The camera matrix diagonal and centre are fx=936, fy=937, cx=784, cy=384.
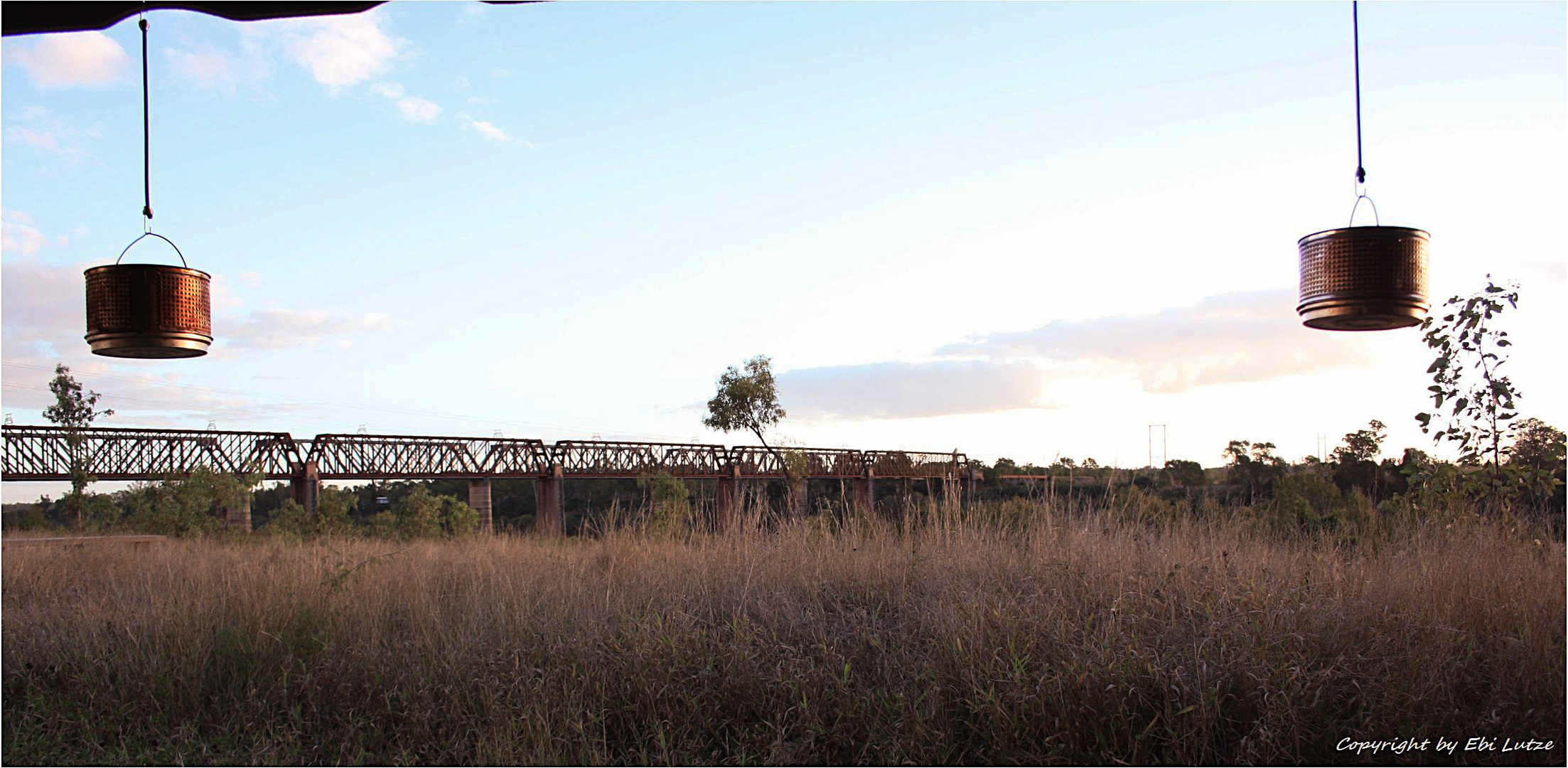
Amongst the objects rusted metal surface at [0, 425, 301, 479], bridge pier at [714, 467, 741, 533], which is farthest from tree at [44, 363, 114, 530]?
bridge pier at [714, 467, 741, 533]

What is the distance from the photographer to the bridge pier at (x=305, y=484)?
1702cm

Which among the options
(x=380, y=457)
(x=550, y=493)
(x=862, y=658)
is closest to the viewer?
(x=862, y=658)

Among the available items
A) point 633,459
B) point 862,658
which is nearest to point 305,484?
point 633,459

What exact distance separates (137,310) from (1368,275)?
388cm

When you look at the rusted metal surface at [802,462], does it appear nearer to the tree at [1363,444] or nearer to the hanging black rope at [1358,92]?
the tree at [1363,444]

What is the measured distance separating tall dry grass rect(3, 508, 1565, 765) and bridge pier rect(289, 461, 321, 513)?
1164 cm

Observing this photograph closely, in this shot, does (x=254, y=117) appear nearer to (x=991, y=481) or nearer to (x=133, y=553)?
(x=133, y=553)

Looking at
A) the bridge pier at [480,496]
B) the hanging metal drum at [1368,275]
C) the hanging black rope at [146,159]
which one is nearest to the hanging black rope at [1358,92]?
the hanging metal drum at [1368,275]

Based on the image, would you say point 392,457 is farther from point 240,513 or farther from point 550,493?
point 240,513

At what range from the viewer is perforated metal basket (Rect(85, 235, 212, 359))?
316 cm

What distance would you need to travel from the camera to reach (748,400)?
26.7m

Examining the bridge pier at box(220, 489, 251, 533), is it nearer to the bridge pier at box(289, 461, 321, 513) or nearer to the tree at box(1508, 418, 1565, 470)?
the bridge pier at box(289, 461, 321, 513)

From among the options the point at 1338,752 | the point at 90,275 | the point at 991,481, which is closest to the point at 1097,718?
the point at 1338,752

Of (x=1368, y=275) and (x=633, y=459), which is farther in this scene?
(x=633, y=459)
